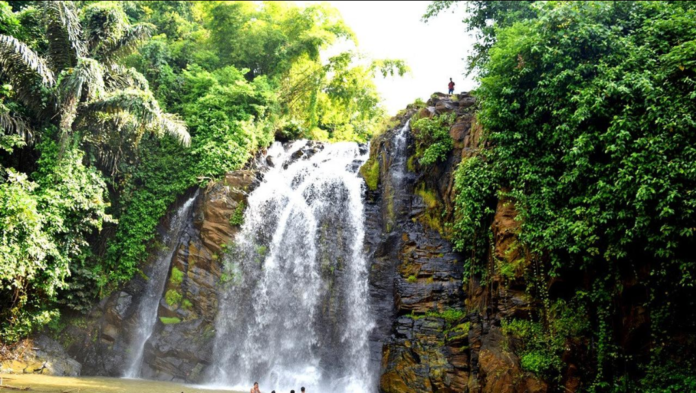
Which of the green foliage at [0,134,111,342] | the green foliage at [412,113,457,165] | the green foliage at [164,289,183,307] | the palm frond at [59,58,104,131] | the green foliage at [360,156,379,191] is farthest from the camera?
the green foliage at [360,156,379,191]

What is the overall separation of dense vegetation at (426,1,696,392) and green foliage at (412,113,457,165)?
234 centimetres

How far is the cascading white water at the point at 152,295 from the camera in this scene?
55.1 feet

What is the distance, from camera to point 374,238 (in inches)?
641

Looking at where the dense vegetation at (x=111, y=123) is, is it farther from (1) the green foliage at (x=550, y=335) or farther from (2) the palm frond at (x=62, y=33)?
(1) the green foliage at (x=550, y=335)

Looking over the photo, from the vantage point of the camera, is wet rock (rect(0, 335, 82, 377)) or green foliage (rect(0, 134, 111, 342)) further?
wet rock (rect(0, 335, 82, 377))

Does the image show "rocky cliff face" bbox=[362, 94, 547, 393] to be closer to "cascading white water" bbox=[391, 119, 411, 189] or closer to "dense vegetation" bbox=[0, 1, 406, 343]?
"cascading white water" bbox=[391, 119, 411, 189]

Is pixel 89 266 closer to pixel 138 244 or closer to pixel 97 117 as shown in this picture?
pixel 138 244

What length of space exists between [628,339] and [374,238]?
8583 millimetres

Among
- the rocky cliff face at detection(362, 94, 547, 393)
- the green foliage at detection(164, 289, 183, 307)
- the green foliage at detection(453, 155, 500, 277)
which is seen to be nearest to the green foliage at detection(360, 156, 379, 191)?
the rocky cliff face at detection(362, 94, 547, 393)

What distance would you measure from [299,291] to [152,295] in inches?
244

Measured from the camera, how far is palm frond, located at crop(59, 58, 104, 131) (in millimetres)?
14820

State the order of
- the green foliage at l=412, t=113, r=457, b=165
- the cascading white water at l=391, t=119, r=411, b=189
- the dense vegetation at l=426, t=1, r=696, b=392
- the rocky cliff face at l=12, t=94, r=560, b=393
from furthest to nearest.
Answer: the cascading white water at l=391, t=119, r=411, b=189 < the green foliage at l=412, t=113, r=457, b=165 < the rocky cliff face at l=12, t=94, r=560, b=393 < the dense vegetation at l=426, t=1, r=696, b=392

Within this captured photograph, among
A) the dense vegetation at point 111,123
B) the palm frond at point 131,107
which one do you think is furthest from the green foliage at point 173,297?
the palm frond at point 131,107

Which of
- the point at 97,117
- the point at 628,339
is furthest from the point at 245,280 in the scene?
the point at 628,339
